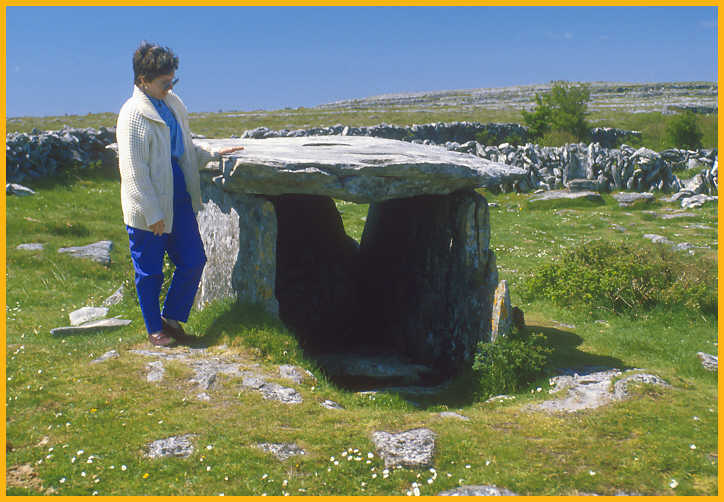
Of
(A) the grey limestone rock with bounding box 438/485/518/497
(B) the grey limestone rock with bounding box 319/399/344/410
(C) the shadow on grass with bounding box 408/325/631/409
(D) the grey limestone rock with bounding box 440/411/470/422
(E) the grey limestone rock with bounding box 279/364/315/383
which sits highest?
(E) the grey limestone rock with bounding box 279/364/315/383

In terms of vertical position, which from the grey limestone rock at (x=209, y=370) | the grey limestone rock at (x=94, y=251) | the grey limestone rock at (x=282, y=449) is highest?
the grey limestone rock at (x=94, y=251)

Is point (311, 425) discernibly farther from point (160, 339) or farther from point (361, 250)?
point (361, 250)

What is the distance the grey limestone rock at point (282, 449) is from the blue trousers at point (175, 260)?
2.96 metres

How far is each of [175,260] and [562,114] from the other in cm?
4089

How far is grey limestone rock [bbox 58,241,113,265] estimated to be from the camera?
13516 millimetres

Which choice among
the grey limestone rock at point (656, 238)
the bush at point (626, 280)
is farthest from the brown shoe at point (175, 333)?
the grey limestone rock at point (656, 238)

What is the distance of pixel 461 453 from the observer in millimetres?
5867

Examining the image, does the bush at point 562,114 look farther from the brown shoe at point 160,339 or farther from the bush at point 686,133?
the brown shoe at point 160,339

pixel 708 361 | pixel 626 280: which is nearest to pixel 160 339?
pixel 708 361

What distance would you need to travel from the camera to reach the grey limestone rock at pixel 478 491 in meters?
5.29

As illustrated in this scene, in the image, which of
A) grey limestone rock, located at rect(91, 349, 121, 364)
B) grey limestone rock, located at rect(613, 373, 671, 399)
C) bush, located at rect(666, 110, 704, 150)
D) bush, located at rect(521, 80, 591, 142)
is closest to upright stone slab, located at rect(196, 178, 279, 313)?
grey limestone rock, located at rect(91, 349, 121, 364)

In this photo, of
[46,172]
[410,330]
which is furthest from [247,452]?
[46,172]

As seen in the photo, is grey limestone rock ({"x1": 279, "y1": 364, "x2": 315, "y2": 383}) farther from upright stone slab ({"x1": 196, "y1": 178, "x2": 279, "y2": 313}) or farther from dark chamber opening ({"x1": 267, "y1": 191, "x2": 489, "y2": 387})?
dark chamber opening ({"x1": 267, "y1": 191, "x2": 489, "y2": 387})

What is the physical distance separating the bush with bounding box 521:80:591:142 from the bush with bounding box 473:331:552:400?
3797 cm
